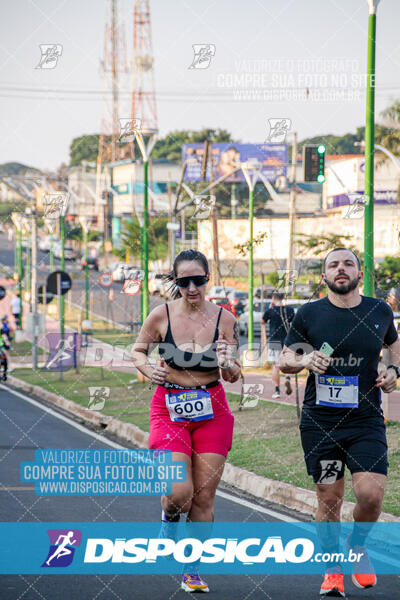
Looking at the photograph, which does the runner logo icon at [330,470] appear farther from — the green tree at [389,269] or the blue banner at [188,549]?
the green tree at [389,269]

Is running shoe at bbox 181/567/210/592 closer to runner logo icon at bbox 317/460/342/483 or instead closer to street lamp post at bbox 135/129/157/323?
runner logo icon at bbox 317/460/342/483

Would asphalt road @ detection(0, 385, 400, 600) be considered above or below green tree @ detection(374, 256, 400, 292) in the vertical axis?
below

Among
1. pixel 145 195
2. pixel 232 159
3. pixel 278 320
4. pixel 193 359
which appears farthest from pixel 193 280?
pixel 232 159

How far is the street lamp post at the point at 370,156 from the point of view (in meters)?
12.7

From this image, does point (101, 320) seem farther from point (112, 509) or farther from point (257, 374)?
point (112, 509)

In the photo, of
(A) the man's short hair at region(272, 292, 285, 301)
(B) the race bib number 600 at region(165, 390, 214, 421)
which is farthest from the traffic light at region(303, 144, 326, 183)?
(B) the race bib number 600 at region(165, 390, 214, 421)

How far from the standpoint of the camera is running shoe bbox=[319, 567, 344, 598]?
17.8ft

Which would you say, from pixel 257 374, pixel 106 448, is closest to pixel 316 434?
pixel 106 448

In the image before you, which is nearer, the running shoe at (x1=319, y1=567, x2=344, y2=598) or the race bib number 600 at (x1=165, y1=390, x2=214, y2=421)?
the running shoe at (x1=319, y1=567, x2=344, y2=598)

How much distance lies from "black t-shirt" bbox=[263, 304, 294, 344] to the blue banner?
7690mm

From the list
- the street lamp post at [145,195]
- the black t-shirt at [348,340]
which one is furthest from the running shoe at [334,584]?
the street lamp post at [145,195]

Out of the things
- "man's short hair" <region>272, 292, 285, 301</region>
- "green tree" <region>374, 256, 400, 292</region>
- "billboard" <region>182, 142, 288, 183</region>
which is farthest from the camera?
"billboard" <region>182, 142, 288, 183</region>

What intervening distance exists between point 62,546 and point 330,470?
2.08 meters

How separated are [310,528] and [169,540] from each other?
198cm
